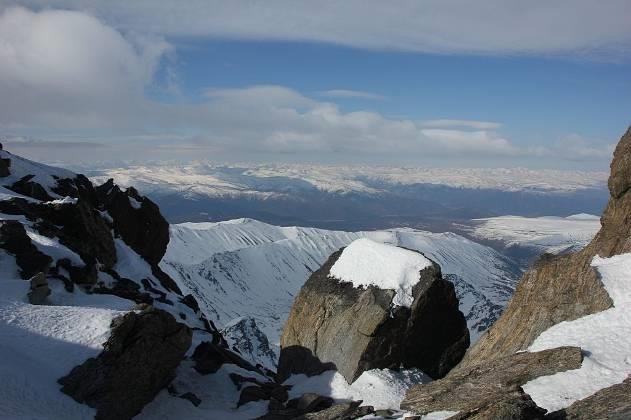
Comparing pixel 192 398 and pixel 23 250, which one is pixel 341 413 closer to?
pixel 192 398

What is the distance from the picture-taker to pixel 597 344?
28.2 meters

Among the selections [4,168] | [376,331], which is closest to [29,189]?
[4,168]

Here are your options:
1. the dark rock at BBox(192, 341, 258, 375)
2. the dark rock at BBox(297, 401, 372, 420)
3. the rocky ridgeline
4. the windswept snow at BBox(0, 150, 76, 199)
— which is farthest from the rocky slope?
the windswept snow at BBox(0, 150, 76, 199)

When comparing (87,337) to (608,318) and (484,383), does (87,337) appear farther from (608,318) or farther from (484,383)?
(608,318)

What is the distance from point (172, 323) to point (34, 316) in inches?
353

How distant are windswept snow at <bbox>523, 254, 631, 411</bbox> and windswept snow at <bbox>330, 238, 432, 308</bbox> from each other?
13798 millimetres

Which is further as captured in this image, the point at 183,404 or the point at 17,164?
the point at 17,164

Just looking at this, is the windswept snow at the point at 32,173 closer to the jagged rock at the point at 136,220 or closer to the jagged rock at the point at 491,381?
the jagged rock at the point at 136,220

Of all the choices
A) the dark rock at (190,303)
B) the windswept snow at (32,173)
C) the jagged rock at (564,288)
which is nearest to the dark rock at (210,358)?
the dark rock at (190,303)

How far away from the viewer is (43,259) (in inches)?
1665

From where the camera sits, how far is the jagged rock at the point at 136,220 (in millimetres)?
68250

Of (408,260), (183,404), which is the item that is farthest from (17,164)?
(408,260)

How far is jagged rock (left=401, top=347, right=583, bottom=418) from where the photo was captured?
26.7 metres

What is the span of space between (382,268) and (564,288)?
618 inches
